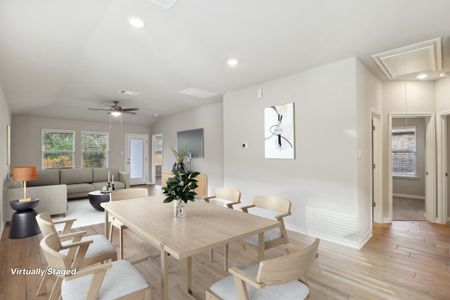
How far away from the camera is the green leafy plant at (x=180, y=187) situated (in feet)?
6.57

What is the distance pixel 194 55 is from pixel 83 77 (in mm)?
2316

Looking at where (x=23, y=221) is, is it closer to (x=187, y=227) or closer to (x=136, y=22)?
(x=187, y=227)

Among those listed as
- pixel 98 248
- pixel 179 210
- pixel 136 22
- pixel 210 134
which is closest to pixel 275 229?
pixel 179 210

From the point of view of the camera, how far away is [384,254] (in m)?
2.88

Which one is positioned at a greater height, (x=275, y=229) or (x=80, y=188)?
(x=275, y=229)

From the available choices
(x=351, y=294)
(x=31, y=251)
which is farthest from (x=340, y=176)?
(x=31, y=251)

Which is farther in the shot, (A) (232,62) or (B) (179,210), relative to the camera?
(A) (232,62)

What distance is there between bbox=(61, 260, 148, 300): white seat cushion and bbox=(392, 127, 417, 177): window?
7404 millimetres

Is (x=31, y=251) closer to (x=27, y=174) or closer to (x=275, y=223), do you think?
(x=27, y=174)

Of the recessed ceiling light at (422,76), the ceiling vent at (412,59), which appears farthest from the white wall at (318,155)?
the recessed ceiling light at (422,76)

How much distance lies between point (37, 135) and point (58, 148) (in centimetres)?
66

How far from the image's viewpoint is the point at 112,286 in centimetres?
144

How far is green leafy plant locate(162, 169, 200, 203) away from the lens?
6.57 ft

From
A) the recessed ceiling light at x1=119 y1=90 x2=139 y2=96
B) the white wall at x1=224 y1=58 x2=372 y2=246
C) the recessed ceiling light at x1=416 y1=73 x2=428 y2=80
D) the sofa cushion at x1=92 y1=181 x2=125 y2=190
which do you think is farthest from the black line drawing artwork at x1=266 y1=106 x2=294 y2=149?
the sofa cushion at x1=92 y1=181 x2=125 y2=190
